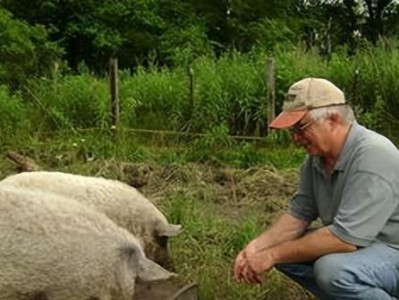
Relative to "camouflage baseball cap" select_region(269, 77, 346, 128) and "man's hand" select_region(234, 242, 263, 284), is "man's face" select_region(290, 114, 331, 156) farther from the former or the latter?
"man's hand" select_region(234, 242, 263, 284)

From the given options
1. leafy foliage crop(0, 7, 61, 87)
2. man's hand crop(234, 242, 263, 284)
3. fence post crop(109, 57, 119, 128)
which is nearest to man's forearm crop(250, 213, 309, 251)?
man's hand crop(234, 242, 263, 284)

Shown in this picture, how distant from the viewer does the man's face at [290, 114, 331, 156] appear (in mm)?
4484

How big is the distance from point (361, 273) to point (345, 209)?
0.97ft

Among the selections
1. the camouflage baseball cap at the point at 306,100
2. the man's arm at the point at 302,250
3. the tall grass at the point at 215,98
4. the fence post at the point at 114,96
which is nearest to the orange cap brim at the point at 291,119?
the camouflage baseball cap at the point at 306,100

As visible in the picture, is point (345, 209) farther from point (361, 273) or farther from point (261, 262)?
point (261, 262)

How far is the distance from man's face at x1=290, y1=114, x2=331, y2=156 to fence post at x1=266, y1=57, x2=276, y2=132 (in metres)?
6.81

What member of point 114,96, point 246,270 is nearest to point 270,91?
point 114,96

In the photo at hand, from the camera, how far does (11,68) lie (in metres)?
16.9

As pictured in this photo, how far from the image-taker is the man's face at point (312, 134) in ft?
14.7

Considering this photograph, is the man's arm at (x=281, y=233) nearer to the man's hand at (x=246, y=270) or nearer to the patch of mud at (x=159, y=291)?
the man's hand at (x=246, y=270)

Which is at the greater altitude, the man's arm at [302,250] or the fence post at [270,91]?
the man's arm at [302,250]

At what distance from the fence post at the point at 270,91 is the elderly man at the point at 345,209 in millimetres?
Result: 6760

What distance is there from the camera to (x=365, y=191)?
14.5ft

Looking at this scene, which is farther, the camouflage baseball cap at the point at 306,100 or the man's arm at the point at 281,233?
the man's arm at the point at 281,233
